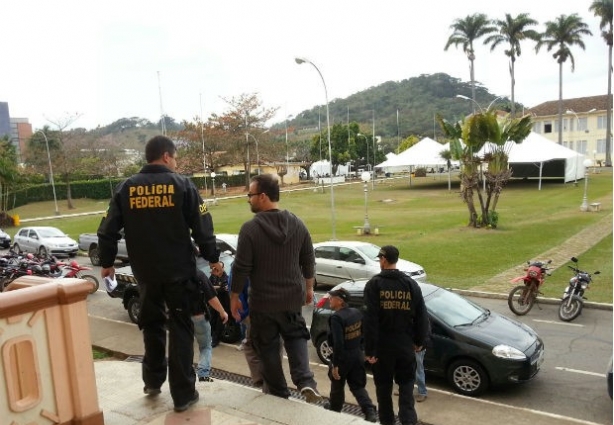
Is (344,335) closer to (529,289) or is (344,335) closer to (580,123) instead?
(529,289)

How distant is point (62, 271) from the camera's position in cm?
1446

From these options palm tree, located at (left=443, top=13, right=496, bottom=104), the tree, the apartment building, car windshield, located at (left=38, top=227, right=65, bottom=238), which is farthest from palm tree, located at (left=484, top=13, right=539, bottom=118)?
car windshield, located at (left=38, top=227, right=65, bottom=238)

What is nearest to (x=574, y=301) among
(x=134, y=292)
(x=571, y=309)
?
(x=571, y=309)

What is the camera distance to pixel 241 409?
4098 millimetres

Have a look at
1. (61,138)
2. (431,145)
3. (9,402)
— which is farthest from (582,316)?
(61,138)

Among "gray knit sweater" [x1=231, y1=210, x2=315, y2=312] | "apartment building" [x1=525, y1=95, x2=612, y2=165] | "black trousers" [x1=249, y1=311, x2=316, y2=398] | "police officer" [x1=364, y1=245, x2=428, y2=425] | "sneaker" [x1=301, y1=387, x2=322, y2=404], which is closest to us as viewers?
"gray knit sweater" [x1=231, y1=210, x2=315, y2=312]

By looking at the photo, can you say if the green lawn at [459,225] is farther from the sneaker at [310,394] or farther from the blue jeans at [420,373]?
the sneaker at [310,394]

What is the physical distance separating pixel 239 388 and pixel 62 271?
38.2ft

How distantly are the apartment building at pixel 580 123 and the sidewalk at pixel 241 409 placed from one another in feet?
241

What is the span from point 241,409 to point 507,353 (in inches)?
188

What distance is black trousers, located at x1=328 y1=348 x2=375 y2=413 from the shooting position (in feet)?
18.2

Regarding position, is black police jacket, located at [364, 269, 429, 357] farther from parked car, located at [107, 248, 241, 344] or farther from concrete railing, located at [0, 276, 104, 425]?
parked car, located at [107, 248, 241, 344]

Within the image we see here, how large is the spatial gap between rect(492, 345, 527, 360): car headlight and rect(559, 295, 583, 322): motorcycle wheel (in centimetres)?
427

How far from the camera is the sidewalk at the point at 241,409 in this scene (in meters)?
3.94
